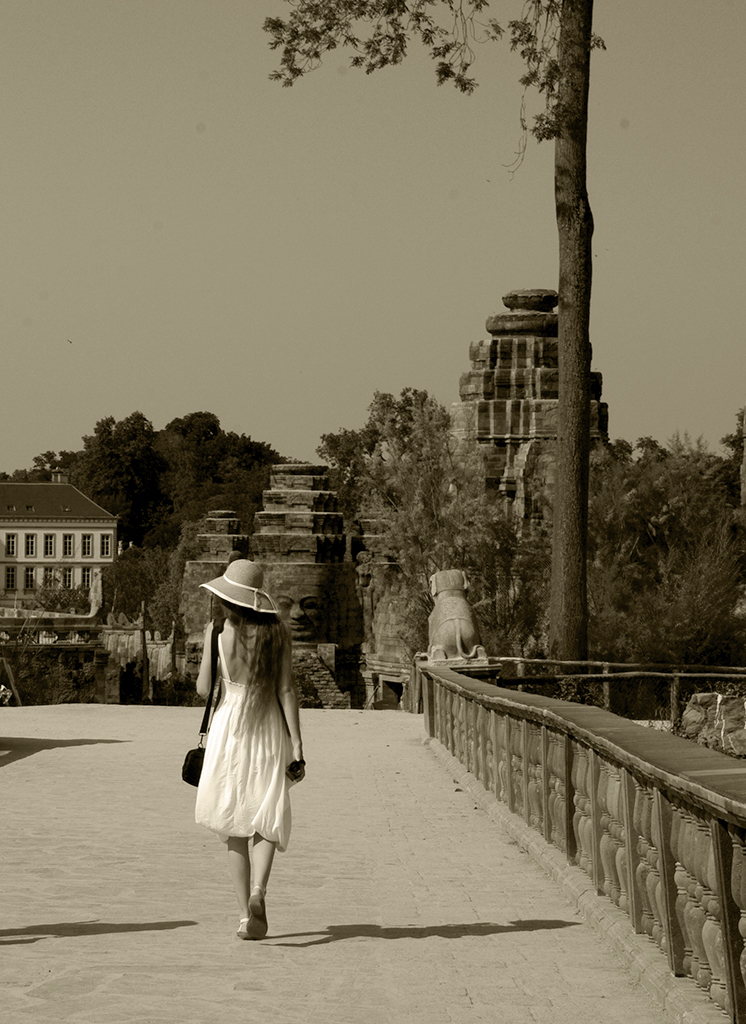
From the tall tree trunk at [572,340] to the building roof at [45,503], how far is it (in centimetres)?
12584

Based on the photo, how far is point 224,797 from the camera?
836 centimetres

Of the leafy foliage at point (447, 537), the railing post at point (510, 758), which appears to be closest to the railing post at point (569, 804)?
the railing post at point (510, 758)

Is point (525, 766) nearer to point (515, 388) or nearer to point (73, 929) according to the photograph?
point (73, 929)

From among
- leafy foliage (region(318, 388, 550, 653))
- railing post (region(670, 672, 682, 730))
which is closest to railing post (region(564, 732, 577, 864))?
railing post (region(670, 672, 682, 730))

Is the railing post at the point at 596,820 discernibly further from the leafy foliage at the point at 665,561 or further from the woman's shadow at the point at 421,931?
the leafy foliage at the point at 665,561

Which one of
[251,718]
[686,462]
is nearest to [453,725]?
[251,718]

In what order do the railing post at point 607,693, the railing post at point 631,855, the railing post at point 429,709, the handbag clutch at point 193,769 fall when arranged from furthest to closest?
the railing post at point 607,693, the railing post at point 429,709, the handbag clutch at point 193,769, the railing post at point 631,855

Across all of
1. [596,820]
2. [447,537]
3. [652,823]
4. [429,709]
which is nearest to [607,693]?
[429,709]

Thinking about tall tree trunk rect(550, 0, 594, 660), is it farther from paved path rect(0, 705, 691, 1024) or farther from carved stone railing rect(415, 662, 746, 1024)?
carved stone railing rect(415, 662, 746, 1024)

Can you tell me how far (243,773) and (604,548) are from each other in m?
32.1

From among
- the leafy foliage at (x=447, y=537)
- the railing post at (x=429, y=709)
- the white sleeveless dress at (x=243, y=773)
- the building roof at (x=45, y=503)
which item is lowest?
the railing post at (x=429, y=709)

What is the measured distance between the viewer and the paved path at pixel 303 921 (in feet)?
22.5

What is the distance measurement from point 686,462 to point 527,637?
18.9ft

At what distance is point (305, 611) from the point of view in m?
63.4
